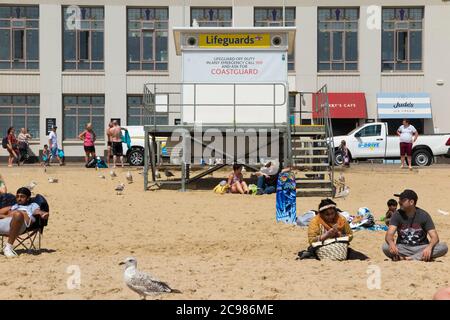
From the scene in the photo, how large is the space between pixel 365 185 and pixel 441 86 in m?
19.1

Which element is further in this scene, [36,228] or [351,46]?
[351,46]

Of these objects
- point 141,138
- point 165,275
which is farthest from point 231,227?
point 141,138

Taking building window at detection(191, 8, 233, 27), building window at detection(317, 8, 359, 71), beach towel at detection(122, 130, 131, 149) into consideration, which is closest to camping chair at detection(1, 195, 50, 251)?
beach towel at detection(122, 130, 131, 149)

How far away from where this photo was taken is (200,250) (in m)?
11.2

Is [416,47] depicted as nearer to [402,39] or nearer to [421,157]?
[402,39]

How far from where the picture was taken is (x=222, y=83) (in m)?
19.4

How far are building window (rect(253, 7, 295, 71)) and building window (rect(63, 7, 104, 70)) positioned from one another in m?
7.72

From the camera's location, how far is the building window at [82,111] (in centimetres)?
3850

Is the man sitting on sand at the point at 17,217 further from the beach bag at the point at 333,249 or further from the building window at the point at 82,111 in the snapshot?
the building window at the point at 82,111

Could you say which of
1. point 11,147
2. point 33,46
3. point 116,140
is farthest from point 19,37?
point 116,140

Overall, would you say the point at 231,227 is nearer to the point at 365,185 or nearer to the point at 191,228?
the point at 191,228

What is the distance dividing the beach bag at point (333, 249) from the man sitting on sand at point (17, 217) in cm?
375

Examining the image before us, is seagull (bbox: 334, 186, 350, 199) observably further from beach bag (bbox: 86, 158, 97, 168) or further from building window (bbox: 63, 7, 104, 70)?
building window (bbox: 63, 7, 104, 70)

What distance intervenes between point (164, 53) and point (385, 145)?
13130 millimetres
